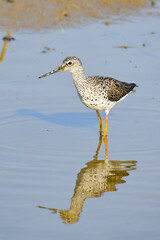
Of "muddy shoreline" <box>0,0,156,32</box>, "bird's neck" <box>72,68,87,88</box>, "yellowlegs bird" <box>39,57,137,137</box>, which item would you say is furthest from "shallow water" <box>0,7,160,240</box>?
Answer: "bird's neck" <box>72,68,87,88</box>

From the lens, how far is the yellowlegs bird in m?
9.48

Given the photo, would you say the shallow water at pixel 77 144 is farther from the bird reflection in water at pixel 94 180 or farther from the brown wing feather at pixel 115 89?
the brown wing feather at pixel 115 89

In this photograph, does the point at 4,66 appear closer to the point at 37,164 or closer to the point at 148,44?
the point at 148,44

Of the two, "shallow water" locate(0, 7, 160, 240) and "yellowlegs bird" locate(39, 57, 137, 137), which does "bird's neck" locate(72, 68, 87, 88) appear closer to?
"yellowlegs bird" locate(39, 57, 137, 137)

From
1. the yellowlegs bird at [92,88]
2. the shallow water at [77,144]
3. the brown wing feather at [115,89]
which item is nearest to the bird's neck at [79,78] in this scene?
the yellowlegs bird at [92,88]

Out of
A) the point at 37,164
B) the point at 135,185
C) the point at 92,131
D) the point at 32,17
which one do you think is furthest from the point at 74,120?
the point at 32,17

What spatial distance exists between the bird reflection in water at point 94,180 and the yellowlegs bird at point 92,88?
3.49ft

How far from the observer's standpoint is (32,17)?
587 inches

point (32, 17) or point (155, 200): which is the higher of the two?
point (32, 17)

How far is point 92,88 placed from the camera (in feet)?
31.1

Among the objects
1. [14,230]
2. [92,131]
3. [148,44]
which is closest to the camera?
[14,230]

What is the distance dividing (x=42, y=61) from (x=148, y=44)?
9.54ft

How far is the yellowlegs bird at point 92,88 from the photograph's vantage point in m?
9.48

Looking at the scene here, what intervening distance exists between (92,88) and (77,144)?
41.6 inches
